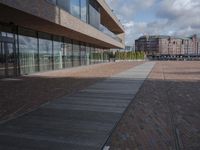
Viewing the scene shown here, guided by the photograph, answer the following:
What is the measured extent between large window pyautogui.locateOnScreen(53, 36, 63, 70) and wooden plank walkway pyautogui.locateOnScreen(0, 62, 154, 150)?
1762 centimetres

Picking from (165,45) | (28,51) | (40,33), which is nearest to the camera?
(28,51)

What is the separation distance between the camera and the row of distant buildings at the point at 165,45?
140 metres

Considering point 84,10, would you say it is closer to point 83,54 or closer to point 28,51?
point 83,54

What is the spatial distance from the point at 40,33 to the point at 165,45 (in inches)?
4927

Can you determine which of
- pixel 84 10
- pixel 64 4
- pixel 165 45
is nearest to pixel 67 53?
pixel 84 10

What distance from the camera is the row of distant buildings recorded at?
458 ft

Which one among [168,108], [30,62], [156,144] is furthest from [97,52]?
[156,144]

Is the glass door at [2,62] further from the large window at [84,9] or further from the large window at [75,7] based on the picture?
the large window at [84,9]

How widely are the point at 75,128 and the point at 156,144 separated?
187 centimetres

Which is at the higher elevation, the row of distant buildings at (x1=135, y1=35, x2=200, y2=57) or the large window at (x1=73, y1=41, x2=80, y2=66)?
the row of distant buildings at (x1=135, y1=35, x2=200, y2=57)

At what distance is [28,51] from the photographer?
2106 cm

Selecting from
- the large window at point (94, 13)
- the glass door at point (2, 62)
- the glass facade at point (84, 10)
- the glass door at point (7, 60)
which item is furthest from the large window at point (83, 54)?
the glass door at point (2, 62)

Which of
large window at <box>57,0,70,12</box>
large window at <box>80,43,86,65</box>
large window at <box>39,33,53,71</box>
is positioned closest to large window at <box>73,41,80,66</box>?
large window at <box>80,43,86,65</box>

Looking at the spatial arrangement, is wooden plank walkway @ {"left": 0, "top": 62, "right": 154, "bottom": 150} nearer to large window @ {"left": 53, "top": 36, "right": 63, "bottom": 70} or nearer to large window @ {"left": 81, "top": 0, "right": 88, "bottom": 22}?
large window @ {"left": 53, "top": 36, "right": 63, "bottom": 70}
